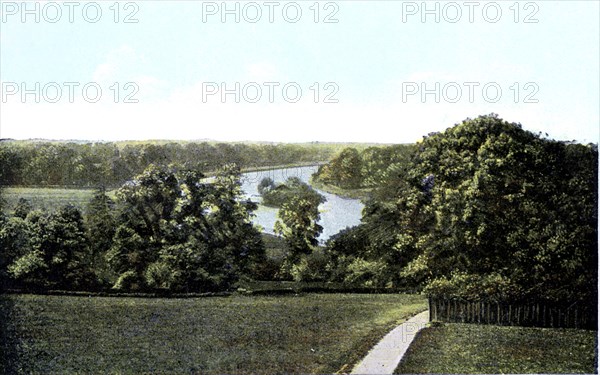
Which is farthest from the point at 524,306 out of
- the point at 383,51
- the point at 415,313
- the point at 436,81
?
the point at 383,51

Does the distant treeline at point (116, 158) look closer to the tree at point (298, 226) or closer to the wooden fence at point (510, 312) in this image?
the tree at point (298, 226)

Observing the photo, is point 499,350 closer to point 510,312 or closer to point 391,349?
Result: point 510,312

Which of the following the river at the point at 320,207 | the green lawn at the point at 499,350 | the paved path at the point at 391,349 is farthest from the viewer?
the river at the point at 320,207

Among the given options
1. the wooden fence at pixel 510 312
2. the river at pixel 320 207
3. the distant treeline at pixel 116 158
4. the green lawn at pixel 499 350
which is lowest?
the green lawn at pixel 499 350

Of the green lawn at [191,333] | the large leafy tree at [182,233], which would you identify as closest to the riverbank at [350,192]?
the large leafy tree at [182,233]

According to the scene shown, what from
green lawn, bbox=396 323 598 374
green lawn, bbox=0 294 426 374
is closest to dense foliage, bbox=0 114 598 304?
green lawn, bbox=0 294 426 374

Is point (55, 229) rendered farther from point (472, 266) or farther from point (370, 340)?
point (472, 266)
